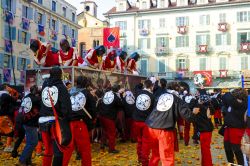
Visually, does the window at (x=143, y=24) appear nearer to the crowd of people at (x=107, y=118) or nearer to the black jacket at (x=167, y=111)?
the crowd of people at (x=107, y=118)

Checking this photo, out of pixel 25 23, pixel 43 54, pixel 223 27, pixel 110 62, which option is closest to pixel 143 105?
pixel 43 54

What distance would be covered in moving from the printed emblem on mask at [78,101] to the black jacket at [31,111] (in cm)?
150

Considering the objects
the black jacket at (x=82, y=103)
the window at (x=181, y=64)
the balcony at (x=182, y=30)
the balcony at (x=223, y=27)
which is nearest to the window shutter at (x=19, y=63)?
the window at (x=181, y=64)

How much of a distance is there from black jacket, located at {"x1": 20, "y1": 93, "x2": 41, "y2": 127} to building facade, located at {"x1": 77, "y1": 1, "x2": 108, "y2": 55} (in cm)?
4757

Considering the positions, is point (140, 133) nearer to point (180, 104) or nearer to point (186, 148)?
point (180, 104)

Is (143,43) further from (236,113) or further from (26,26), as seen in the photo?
(236,113)

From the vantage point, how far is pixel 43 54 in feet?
41.1

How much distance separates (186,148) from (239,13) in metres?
→ 39.6

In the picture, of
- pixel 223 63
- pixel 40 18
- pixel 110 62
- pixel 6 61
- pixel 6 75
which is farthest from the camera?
pixel 223 63

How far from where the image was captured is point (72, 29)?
5322 cm

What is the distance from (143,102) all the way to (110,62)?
6645mm

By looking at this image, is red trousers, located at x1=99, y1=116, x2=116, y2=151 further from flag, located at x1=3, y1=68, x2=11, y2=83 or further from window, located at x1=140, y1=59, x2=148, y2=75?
window, located at x1=140, y1=59, x2=148, y2=75

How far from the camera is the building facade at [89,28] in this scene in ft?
192

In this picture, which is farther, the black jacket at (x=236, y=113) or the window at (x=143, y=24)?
the window at (x=143, y=24)
